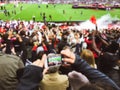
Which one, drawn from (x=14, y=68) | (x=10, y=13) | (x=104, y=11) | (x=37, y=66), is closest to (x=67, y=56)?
Answer: (x=37, y=66)

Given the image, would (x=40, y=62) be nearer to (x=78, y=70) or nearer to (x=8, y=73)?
(x=78, y=70)

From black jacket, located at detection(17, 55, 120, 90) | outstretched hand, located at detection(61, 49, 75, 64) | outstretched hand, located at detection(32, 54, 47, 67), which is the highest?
outstretched hand, located at detection(61, 49, 75, 64)

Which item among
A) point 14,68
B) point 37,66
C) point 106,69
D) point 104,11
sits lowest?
point 104,11

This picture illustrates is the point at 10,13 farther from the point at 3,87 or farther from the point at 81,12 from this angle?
the point at 3,87

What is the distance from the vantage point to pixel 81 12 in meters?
57.3

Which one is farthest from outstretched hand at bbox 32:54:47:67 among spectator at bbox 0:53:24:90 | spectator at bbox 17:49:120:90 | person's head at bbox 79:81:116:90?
person's head at bbox 79:81:116:90

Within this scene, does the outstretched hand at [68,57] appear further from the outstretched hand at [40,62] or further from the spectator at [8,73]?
the spectator at [8,73]

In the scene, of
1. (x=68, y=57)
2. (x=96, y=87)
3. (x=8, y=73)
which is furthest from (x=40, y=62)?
(x=96, y=87)

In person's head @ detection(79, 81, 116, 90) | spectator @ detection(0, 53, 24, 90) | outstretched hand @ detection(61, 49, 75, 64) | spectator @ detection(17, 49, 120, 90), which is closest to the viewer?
person's head @ detection(79, 81, 116, 90)

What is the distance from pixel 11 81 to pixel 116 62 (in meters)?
1.52

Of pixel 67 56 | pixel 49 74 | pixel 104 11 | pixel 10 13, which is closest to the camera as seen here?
pixel 67 56

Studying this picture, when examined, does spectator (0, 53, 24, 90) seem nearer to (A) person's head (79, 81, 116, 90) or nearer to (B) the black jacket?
(B) the black jacket

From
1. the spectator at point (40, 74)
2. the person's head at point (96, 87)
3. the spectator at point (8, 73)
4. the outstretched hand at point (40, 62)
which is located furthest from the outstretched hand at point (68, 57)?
the spectator at point (8, 73)

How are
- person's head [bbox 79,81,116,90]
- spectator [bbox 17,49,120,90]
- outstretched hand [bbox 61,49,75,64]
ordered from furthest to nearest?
spectator [bbox 17,49,120,90] < outstretched hand [bbox 61,49,75,64] < person's head [bbox 79,81,116,90]
